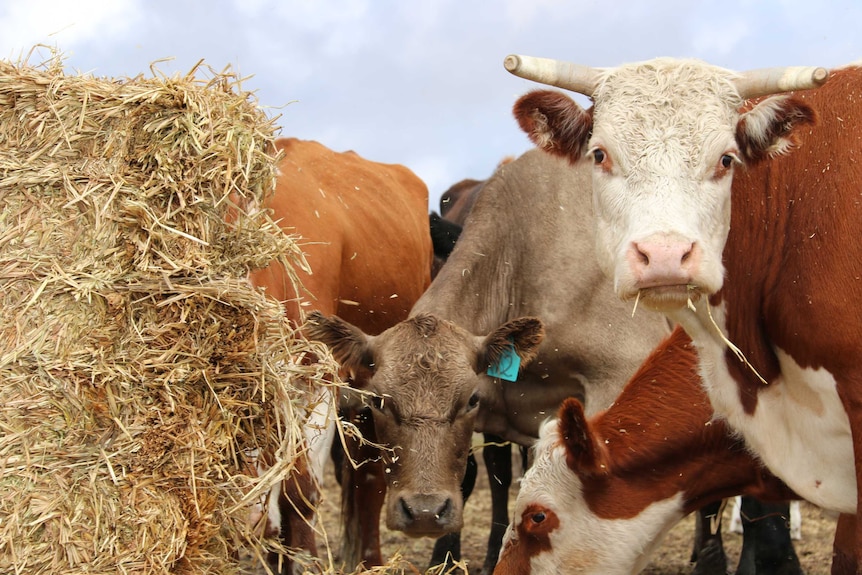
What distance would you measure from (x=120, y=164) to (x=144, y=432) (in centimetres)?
113

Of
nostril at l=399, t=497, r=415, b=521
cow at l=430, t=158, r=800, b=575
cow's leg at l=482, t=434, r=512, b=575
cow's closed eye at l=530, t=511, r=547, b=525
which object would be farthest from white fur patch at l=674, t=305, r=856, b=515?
cow's leg at l=482, t=434, r=512, b=575

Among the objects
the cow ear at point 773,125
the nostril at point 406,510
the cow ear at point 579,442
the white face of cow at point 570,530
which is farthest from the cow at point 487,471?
the cow ear at point 773,125

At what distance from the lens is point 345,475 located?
7.44 metres

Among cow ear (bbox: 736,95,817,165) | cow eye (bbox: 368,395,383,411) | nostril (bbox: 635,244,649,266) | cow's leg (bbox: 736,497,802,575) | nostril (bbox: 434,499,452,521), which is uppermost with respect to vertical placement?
cow ear (bbox: 736,95,817,165)

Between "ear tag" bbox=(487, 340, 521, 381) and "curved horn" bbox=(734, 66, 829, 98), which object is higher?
"curved horn" bbox=(734, 66, 829, 98)

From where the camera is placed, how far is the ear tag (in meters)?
6.47

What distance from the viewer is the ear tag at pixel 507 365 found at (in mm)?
6469

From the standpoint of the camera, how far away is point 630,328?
23.6 ft

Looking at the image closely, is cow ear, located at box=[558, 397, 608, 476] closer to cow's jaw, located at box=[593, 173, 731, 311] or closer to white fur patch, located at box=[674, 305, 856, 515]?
white fur patch, located at box=[674, 305, 856, 515]

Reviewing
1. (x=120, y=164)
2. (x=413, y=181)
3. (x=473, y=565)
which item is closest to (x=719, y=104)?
(x=120, y=164)

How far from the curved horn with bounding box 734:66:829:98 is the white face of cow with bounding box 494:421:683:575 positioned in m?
1.87

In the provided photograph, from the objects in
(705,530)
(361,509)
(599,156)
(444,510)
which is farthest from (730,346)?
(361,509)

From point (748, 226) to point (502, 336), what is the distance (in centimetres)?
211

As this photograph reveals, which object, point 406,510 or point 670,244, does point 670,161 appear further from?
point 406,510
